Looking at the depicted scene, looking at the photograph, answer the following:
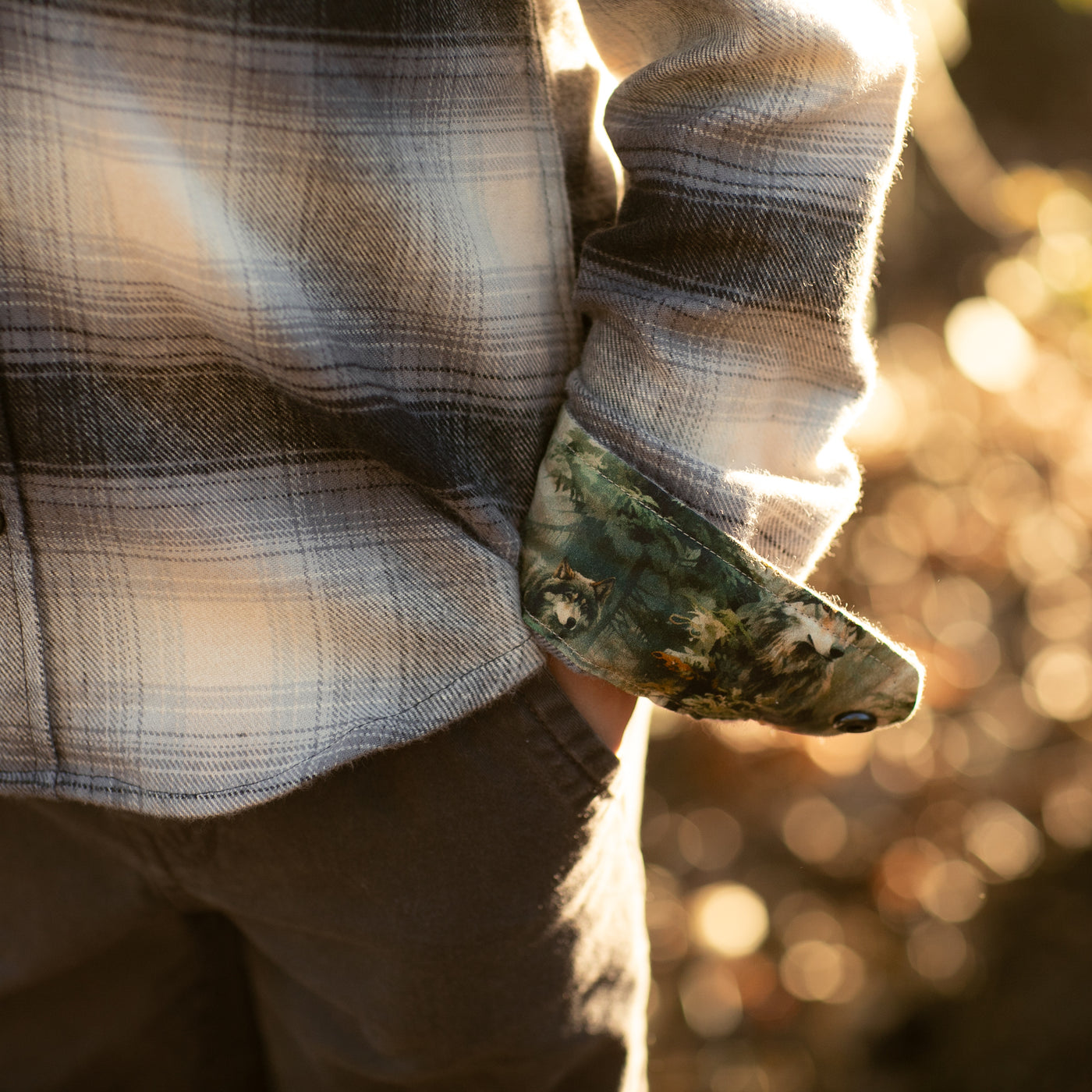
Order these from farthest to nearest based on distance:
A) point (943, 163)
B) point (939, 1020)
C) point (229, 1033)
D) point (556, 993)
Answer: point (943, 163) < point (939, 1020) < point (229, 1033) < point (556, 993)

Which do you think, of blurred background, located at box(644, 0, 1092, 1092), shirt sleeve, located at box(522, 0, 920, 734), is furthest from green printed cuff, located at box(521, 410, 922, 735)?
blurred background, located at box(644, 0, 1092, 1092)

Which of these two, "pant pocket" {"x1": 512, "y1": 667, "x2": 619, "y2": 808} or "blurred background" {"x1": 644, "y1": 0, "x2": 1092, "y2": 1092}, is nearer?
"pant pocket" {"x1": 512, "y1": 667, "x2": 619, "y2": 808}

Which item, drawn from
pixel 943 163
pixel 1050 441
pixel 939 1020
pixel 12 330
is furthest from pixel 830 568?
pixel 12 330

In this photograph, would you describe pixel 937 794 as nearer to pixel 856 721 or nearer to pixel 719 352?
pixel 856 721

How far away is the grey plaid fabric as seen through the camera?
2.29ft

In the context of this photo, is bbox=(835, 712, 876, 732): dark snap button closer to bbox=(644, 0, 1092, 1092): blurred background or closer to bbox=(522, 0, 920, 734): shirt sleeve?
bbox=(522, 0, 920, 734): shirt sleeve

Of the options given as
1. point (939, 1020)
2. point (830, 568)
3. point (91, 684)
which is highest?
point (91, 684)

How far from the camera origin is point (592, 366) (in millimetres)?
782

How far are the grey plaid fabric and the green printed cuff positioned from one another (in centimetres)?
3

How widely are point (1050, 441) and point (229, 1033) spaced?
2.16 m

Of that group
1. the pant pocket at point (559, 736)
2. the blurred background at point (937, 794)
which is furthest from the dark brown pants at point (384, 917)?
the blurred background at point (937, 794)

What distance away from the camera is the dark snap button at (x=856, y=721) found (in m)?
0.81

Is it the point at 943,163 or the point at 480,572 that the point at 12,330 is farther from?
the point at 943,163

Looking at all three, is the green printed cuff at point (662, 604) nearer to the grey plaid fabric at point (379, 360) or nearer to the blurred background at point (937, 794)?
the grey plaid fabric at point (379, 360)
